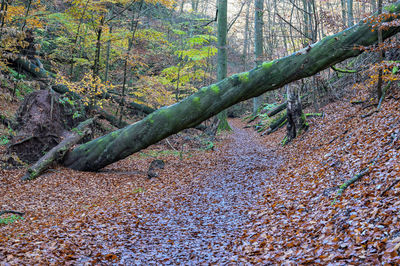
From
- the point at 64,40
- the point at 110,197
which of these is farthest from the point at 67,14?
the point at 110,197

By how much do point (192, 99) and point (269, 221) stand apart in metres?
4.90

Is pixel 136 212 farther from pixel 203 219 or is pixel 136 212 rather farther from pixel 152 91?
pixel 152 91

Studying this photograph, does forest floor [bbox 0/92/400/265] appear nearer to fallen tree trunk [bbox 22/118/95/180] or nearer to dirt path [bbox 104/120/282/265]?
dirt path [bbox 104/120/282/265]

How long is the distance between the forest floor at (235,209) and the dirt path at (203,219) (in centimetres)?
3

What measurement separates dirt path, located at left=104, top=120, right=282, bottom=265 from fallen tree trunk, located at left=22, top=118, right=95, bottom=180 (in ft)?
14.3

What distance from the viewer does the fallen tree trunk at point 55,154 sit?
8575 millimetres

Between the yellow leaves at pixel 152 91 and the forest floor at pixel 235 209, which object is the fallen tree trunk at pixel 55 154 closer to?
the forest floor at pixel 235 209

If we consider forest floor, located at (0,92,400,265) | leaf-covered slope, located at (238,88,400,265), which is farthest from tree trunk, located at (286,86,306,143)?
leaf-covered slope, located at (238,88,400,265)

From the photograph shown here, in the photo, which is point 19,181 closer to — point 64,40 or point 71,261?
point 71,261

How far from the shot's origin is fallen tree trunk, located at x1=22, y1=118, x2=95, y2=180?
857 centimetres

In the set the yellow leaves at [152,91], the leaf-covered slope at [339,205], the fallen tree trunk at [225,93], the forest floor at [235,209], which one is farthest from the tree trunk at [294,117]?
the yellow leaves at [152,91]

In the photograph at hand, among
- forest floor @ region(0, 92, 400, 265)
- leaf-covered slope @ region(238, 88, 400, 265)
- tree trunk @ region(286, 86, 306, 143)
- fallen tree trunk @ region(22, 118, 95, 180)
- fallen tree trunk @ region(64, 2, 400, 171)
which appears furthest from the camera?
tree trunk @ region(286, 86, 306, 143)

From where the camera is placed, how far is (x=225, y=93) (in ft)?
29.1

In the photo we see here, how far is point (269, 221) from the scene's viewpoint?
5.32m
